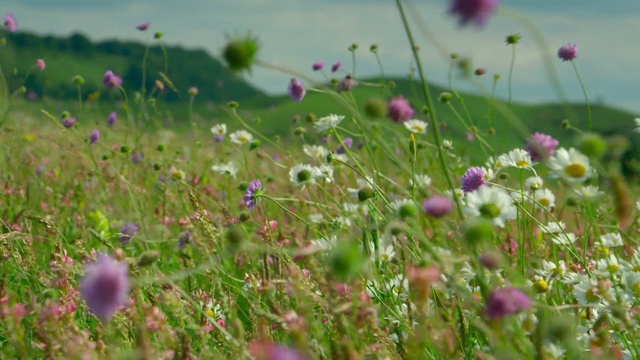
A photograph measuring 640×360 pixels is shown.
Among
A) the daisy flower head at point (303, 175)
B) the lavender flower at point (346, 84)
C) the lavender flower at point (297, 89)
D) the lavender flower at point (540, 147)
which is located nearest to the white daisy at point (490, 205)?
the lavender flower at point (540, 147)

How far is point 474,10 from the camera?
4.78 ft

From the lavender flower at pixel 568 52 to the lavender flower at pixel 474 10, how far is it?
178 cm

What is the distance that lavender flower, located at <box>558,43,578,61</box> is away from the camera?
3.11 m

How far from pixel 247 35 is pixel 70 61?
274ft

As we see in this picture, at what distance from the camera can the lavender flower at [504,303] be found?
1.29m

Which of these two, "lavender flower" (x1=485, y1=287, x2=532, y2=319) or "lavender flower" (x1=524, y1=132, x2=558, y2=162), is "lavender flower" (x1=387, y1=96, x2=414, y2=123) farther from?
"lavender flower" (x1=485, y1=287, x2=532, y2=319)

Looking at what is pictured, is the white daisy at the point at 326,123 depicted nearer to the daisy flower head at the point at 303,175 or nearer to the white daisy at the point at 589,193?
the daisy flower head at the point at 303,175

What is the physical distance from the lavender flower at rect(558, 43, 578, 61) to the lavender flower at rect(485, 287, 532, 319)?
6.73 ft

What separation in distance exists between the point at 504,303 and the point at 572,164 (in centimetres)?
69

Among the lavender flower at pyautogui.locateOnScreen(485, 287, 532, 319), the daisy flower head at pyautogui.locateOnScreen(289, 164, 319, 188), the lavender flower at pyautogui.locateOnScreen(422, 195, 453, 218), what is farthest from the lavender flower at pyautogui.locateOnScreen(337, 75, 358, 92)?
the lavender flower at pyautogui.locateOnScreen(485, 287, 532, 319)

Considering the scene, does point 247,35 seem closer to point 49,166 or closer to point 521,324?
point 521,324

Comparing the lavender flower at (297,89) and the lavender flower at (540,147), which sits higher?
the lavender flower at (540,147)

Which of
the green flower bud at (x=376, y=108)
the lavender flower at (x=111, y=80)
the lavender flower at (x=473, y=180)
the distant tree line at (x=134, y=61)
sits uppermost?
the green flower bud at (x=376, y=108)

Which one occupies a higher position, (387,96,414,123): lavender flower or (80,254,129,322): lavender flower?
(387,96,414,123): lavender flower
